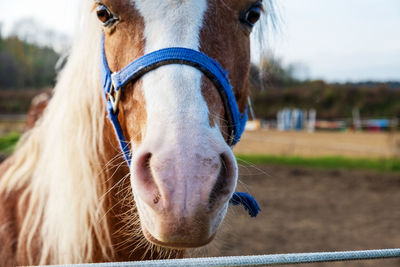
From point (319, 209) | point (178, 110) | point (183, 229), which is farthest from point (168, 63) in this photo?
point (319, 209)

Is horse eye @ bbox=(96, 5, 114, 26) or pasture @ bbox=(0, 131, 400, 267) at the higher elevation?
horse eye @ bbox=(96, 5, 114, 26)

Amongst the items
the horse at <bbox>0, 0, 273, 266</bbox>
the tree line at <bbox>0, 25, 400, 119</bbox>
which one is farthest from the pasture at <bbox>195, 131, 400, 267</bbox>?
the tree line at <bbox>0, 25, 400, 119</bbox>

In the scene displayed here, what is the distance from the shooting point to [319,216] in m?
6.13

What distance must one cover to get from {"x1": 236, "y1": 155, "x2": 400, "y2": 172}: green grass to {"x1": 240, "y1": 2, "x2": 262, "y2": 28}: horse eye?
7.92m

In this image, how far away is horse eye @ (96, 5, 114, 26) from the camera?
142 cm

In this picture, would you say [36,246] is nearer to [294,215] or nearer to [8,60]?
[294,215]

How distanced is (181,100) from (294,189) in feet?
23.5

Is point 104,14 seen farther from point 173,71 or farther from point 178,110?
point 178,110

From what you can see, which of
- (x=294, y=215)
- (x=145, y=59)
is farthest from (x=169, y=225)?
(x=294, y=215)

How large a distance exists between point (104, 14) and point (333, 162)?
9846 millimetres

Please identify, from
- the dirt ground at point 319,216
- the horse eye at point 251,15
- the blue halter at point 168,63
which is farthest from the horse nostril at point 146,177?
the dirt ground at point 319,216

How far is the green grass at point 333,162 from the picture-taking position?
31.3 ft

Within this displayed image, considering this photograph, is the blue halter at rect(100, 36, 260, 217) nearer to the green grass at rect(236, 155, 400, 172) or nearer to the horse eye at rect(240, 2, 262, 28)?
the horse eye at rect(240, 2, 262, 28)

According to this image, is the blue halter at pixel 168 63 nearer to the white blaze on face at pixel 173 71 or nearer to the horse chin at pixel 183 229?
the white blaze on face at pixel 173 71
